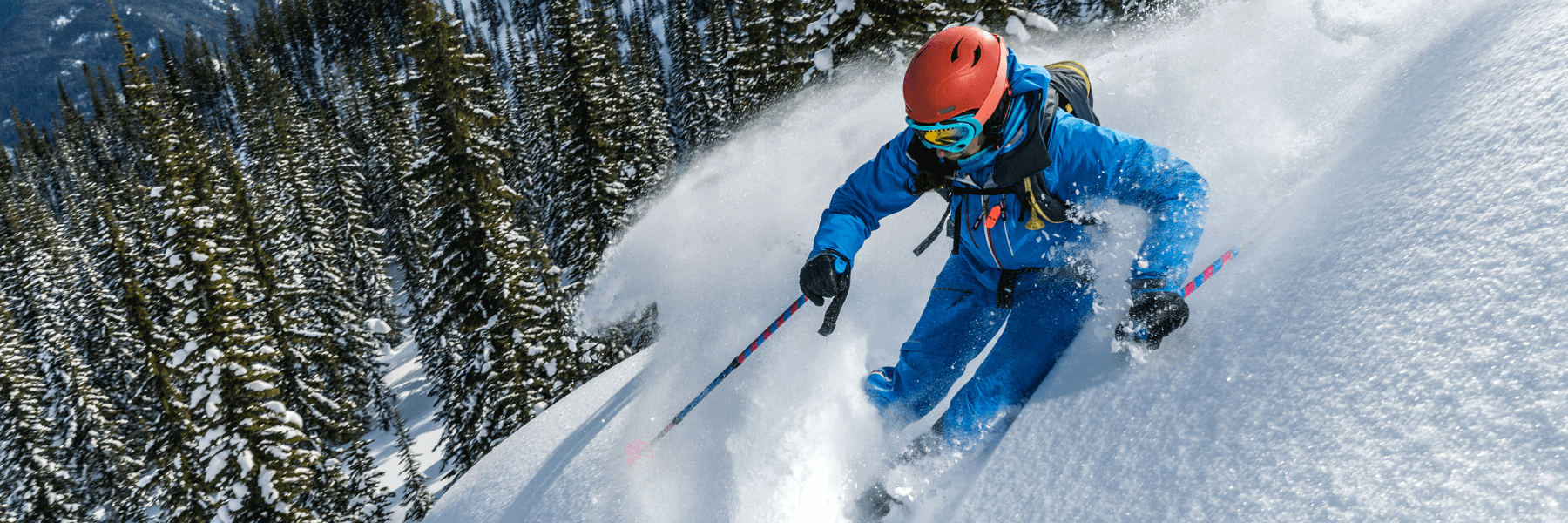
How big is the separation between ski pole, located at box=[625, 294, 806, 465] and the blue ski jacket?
2.31ft

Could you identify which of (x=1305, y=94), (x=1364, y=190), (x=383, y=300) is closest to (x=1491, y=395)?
(x=1364, y=190)

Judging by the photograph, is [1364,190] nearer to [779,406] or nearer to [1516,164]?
[1516,164]

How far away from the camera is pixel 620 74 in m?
36.4

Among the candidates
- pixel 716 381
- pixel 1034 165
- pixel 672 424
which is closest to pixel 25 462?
pixel 672 424

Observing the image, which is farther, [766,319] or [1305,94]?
[766,319]

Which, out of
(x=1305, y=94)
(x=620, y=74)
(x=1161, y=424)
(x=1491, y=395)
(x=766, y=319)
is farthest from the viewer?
(x=620, y=74)

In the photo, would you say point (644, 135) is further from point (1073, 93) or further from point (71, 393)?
point (71, 393)

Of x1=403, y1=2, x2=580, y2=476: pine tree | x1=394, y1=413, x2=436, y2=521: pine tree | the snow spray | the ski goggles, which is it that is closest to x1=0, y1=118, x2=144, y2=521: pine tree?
x1=394, y1=413, x2=436, y2=521: pine tree

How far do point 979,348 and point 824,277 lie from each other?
1036 millimetres

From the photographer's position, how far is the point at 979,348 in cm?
399

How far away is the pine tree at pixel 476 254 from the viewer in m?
17.1

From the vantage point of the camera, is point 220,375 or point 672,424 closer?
point 672,424

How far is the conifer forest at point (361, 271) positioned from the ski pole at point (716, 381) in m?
2.73

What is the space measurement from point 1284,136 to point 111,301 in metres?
51.9
